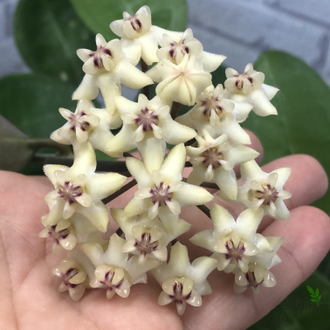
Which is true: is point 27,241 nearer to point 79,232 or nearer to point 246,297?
point 79,232

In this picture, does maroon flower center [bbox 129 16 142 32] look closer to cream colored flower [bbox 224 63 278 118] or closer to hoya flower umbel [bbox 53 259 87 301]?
cream colored flower [bbox 224 63 278 118]

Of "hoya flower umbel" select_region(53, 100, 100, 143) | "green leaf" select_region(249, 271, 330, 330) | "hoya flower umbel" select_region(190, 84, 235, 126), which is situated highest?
"hoya flower umbel" select_region(190, 84, 235, 126)

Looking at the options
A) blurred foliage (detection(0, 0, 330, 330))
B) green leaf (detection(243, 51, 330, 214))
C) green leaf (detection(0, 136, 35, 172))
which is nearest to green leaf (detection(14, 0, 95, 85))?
blurred foliage (detection(0, 0, 330, 330))

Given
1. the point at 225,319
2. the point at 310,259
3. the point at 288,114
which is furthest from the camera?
the point at 288,114

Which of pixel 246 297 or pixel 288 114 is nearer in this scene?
pixel 246 297

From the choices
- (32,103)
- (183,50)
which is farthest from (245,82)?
(32,103)

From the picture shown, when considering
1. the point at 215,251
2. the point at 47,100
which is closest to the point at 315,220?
the point at 215,251
